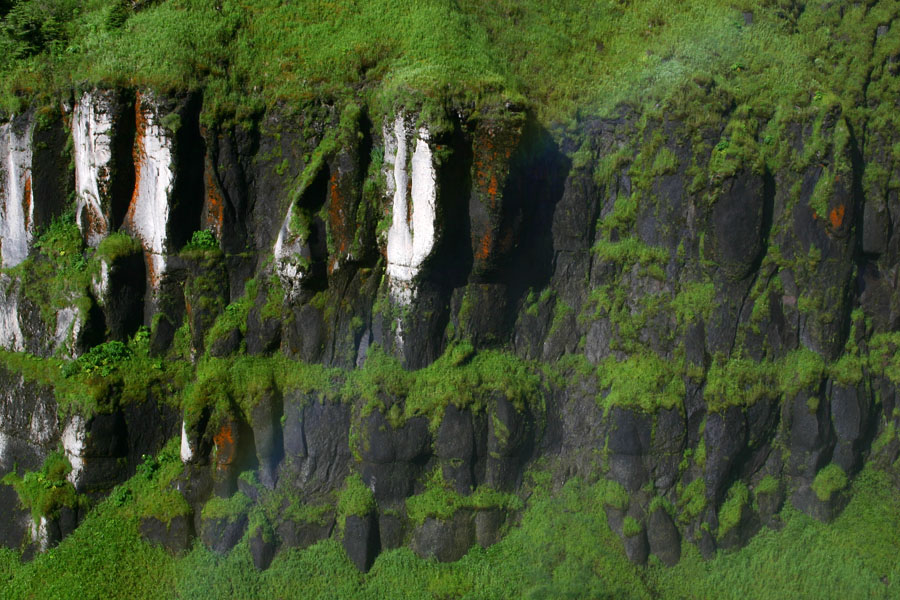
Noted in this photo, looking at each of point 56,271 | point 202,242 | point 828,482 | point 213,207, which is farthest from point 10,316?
point 828,482

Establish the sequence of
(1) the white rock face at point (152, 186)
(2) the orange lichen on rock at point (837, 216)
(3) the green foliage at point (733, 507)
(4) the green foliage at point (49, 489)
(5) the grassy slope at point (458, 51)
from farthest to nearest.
Answer: (4) the green foliage at point (49, 489), (3) the green foliage at point (733, 507), (5) the grassy slope at point (458, 51), (2) the orange lichen on rock at point (837, 216), (1) the white rock face at point (152, 186)

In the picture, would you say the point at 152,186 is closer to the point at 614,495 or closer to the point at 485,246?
the point at 485,246

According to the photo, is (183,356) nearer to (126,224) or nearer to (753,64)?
(126,224)

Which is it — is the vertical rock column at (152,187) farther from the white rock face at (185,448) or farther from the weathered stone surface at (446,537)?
the weathered stone surface at (446,537)

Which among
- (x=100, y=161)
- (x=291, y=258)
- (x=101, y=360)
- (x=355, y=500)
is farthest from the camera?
(x=101, y=360)

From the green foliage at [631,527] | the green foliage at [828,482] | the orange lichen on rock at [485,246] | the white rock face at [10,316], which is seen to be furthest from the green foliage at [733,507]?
the white rock face at [10,316]

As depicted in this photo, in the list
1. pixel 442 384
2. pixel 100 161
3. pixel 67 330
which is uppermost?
pixel 100 161
